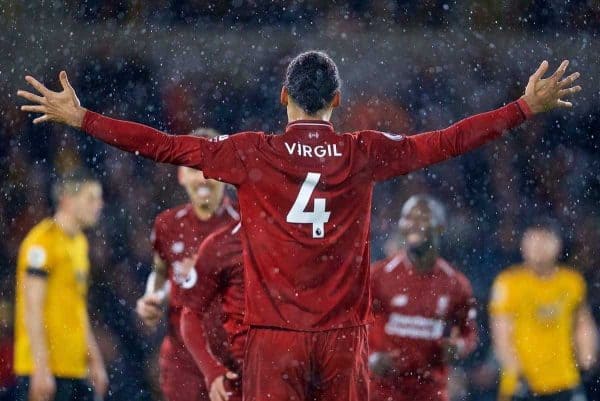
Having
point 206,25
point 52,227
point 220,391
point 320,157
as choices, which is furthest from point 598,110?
point 320,157

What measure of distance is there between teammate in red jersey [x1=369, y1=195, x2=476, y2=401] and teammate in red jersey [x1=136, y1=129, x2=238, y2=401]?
2.78 feet

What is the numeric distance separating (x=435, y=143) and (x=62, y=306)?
3254 millimetres

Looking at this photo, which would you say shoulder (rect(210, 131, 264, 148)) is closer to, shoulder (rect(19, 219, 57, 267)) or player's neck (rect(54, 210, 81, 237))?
shoulder (rect(19, 219, 57, 267))

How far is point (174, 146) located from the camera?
3.53 metres

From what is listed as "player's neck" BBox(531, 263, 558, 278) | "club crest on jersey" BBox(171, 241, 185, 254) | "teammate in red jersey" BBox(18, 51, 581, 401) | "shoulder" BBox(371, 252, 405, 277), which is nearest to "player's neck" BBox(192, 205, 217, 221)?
"club crest on jersey" BBox(171, 241, 185, 254)

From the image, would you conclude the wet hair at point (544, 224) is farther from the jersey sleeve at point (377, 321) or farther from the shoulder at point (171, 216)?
the shoulder at point (171, 216)

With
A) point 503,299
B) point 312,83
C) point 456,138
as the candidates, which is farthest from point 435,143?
point 503,299

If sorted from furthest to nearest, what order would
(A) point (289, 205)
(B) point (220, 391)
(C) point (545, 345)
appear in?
(C) point (545, 345), (B) point (220, 391), (A) point (289, 205)

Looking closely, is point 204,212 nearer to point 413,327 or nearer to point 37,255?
point 37,255

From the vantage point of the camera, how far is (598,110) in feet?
31.2

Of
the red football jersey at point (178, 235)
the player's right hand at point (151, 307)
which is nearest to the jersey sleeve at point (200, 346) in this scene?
the player's right hand at point (151, 307)

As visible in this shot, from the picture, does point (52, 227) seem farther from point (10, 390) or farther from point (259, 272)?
point (259, 272)

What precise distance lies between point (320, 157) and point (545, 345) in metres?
3.61

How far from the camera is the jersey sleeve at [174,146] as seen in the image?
3498 millimetres
